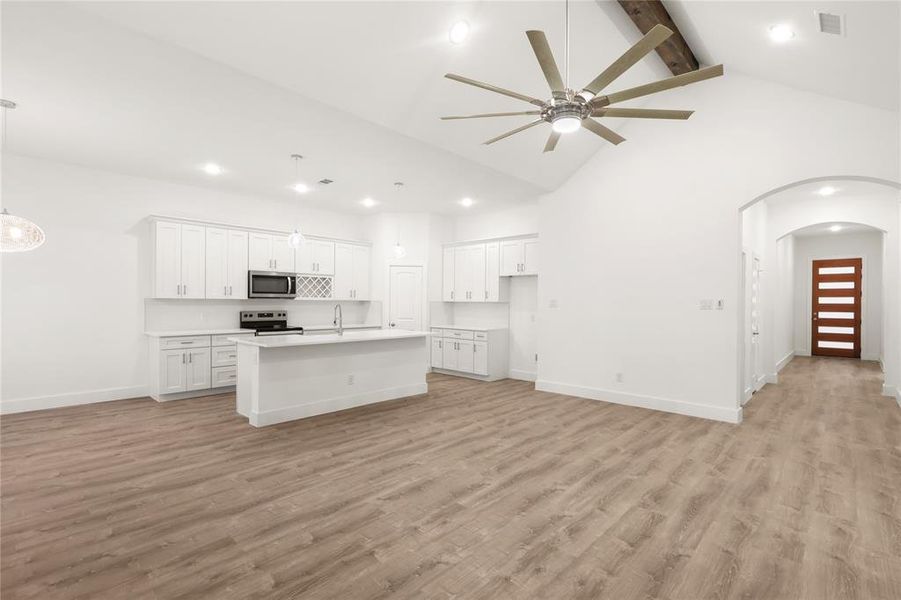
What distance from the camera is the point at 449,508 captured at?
2865 millimetres

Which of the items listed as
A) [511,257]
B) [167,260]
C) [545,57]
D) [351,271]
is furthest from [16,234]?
[511,257]

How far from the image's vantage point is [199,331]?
6.07 m

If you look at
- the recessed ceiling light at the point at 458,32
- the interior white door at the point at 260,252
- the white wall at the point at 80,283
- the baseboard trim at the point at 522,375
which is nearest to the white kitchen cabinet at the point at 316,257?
the interior white door at the point at 260,252

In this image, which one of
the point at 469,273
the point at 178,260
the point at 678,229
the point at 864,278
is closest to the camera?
the point at 678,229

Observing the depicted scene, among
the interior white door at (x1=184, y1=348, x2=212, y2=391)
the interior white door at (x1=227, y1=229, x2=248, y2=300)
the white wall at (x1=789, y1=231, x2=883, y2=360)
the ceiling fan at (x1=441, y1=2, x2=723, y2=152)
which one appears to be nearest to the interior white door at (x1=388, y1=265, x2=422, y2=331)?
the interior white door at (x1=227, y1=229, x2=248, y2=300)

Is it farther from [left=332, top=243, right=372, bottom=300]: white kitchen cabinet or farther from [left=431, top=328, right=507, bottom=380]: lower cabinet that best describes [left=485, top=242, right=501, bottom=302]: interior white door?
[left=332, top=243, right=372, bottom=300]: white kitchen cabinet

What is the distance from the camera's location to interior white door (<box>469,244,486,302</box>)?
26.1 feet

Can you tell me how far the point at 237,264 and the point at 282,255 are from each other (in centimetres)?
75

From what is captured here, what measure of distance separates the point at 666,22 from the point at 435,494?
4677mm

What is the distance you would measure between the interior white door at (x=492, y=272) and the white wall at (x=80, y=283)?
4729mm

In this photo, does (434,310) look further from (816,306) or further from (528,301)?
(816,306)

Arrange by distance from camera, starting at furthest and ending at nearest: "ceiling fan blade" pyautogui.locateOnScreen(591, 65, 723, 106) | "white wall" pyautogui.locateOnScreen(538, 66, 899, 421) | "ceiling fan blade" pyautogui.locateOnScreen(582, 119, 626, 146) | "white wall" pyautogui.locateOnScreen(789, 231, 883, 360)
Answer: "white wall" pyautogui.locateOnScreen(789, 231, 883, 360) → "white wall" pyautogui.locateOnScreen(538, 66, 899, 421) → "ceiling fan blade" pyautogui.locateOnScreen(582, 119, 626, 146) → "ceiling fan blade" pyautogui.locateOnScreen(591, 65, 723, 106)

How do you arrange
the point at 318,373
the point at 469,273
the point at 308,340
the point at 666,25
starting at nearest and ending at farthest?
1. the point at 666,25
2. the point at 308,340
3. the point at 318,373
4. the point at 469,273

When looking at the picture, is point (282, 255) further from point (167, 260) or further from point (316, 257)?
point (167, 260)
